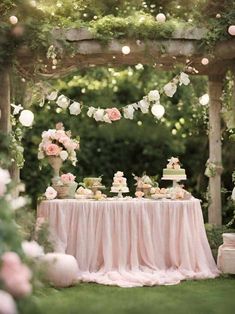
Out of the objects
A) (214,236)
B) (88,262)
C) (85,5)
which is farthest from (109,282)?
(85,5)

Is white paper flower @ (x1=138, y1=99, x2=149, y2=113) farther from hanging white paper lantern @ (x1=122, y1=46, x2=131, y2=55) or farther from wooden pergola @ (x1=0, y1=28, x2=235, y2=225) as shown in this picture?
hanging white paper lantern @ (x1=122, y1=46, x2=131, y2=55)

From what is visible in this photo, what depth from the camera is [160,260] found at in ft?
24.5

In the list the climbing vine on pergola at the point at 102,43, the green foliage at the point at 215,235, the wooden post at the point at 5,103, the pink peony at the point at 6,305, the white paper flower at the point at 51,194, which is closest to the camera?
the pink peony at the point at 6,305

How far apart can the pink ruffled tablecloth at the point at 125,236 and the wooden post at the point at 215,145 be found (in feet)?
5.55

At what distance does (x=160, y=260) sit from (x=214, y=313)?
2076 millimetres

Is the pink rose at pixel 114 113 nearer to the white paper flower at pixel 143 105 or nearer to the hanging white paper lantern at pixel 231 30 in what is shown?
the white paper flower at pixel 143 105

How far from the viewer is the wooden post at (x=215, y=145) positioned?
912 centimetres

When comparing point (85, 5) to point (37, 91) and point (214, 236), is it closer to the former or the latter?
point (37, 91)

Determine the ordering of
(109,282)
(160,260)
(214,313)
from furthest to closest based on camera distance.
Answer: (160,260) → (109,282) → (214,313)

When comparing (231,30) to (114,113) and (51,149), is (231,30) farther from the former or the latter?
(51,149)

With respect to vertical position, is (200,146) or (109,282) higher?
(200,146)

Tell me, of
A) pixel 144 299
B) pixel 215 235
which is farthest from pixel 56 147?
pixel 215 235

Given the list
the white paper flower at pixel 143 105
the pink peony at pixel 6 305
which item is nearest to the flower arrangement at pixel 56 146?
the white paper flower at pixel 143 105

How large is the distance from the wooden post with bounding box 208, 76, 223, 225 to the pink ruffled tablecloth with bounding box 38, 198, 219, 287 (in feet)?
5.55
